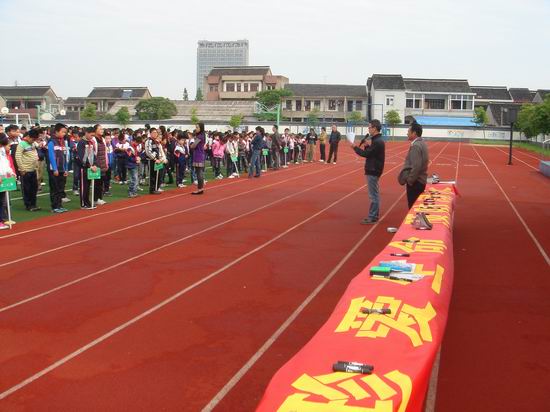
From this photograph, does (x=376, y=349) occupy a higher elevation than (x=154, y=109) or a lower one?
lower

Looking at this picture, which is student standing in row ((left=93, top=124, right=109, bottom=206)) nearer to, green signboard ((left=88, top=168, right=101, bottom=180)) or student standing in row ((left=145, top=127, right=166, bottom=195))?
green signboard ((left=88, top=168, right=101, bottom=180))

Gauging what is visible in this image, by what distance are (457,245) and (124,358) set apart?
19.5 feet

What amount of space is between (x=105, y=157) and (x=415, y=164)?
24.2 ft

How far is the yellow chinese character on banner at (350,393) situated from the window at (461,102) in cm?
6881

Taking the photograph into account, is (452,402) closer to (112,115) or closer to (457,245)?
(457,245)

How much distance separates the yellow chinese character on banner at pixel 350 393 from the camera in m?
2.55

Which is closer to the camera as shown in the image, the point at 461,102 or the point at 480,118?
the point at 480,118

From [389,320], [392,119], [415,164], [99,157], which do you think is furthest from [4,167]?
[392,119]

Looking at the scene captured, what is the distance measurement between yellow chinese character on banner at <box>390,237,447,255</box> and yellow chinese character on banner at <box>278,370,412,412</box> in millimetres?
2590

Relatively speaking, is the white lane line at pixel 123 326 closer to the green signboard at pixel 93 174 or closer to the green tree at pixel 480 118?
the green signboard at pixel 93 174

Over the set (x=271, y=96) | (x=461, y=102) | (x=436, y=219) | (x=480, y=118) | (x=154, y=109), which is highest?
(x=271, y=96)

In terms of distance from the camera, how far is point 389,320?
3576mm

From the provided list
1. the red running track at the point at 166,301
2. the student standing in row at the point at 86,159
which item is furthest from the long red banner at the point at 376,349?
the student standing in row at the point at 86,159

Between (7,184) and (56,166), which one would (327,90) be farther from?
(7,184)
